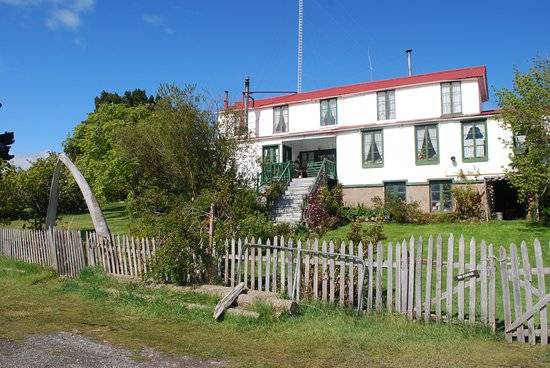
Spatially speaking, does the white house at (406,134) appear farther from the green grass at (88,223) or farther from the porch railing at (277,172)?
the green grass at (88,223)

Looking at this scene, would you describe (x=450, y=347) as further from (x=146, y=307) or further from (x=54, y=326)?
(x=54, y=326)

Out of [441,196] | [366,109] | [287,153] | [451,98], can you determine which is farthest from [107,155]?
[451,98]

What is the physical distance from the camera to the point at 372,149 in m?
29.5

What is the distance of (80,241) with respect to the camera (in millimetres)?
13008

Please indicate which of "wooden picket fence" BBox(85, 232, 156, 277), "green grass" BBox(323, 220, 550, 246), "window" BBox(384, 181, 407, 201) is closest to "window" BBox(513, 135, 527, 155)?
"green grass" BBox(323, 220, 550, 246)

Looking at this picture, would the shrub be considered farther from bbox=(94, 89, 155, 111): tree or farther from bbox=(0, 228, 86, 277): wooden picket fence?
bbox=(94, 89, 155, 111): tree

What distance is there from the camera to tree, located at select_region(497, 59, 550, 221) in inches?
818

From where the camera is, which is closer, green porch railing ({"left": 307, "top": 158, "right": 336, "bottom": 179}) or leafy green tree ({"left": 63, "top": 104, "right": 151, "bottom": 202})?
green porch railing ({"left": 307, "top": 158, "right": 336, "bottom": 179})

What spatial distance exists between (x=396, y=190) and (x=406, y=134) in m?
3.29

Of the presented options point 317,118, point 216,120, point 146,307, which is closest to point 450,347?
point 146,307

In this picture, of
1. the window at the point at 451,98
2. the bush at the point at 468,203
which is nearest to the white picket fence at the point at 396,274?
the bush at the point at 468,203

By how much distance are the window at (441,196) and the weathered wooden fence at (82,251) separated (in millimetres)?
19539

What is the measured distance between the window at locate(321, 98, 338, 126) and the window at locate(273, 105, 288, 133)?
2.73 metres

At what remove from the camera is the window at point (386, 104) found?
96.9ft
